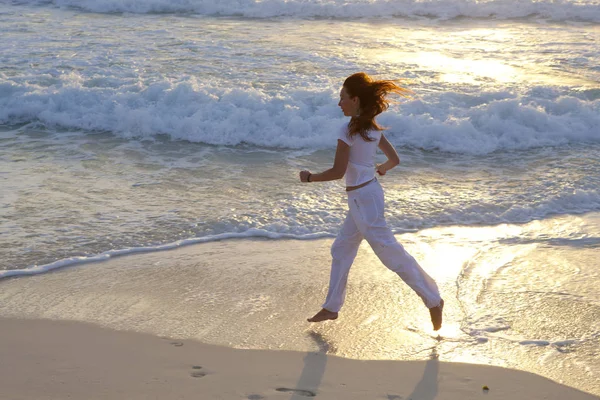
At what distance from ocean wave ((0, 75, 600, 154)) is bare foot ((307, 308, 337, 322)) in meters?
5.44

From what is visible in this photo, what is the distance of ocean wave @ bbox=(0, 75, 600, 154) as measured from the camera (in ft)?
33.4

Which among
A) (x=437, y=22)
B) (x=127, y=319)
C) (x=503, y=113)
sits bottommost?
(x=127, y=319)

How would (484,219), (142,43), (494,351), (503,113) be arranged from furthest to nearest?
(142,43)
(503,113)
(484,219)
(494,351)

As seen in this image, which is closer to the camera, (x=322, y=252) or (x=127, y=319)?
(x=127, y=319)

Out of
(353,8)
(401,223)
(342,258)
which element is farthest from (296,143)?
(353,8)

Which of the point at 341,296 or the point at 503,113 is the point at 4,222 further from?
the point at 503,113

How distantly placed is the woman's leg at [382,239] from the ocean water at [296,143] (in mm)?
408

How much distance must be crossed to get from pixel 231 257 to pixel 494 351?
2.37m

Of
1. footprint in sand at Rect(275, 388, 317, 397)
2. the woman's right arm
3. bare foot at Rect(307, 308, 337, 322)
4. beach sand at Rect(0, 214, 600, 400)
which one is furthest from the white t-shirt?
footprint in sand at Rect(275, 388, 317, 397)

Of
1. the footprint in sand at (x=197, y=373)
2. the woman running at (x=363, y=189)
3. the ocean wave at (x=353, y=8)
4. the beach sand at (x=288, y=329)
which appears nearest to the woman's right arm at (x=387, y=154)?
the woman running at (x=363, y=189)

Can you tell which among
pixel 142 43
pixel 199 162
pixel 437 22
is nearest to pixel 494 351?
pixel 199 162

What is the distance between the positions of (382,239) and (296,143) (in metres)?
5.68

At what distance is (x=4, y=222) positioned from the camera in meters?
6.40

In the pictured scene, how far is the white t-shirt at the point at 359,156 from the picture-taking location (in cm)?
418
